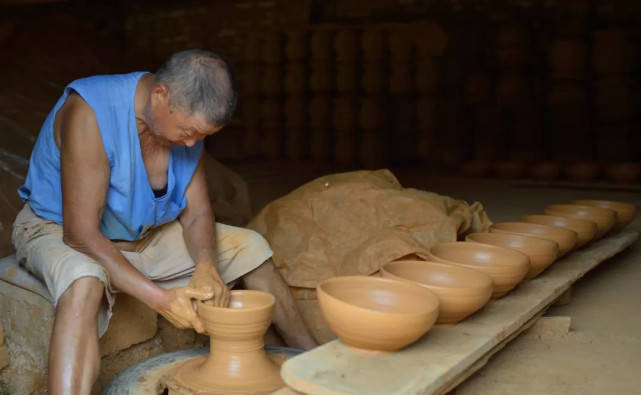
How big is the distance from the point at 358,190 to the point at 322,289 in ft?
6.05

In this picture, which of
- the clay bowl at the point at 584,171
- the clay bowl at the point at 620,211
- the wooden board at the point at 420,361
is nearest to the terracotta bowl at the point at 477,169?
the clay bowl at the point at 584,171

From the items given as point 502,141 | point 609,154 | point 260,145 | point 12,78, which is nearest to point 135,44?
point 260,145

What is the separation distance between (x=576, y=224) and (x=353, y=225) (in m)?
1.20

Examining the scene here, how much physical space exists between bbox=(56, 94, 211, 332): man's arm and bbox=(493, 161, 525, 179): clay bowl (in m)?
5.91

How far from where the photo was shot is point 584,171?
7004mm

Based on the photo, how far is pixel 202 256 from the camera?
246cm

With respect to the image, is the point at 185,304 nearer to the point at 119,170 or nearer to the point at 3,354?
the point at 119,170

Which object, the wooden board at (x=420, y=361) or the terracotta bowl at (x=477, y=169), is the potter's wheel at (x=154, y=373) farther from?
the terracotta bowl at (x=477, y=169)

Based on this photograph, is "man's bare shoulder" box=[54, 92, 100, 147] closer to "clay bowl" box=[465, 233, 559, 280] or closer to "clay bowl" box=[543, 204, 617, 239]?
"clay bowl" box=[465, 233, 559, 280]

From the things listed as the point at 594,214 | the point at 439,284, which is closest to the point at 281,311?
the point at 439,284

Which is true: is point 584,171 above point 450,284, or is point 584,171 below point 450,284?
below

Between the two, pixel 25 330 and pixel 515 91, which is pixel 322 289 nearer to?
pixel 25 330

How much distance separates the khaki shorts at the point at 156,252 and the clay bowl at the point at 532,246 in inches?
40.8

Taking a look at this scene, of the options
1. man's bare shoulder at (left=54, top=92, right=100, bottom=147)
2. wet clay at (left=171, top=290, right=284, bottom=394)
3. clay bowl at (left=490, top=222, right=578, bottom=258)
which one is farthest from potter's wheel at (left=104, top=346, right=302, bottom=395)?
clay bowl at (left=490, top=222, right=578, bottom=258)
